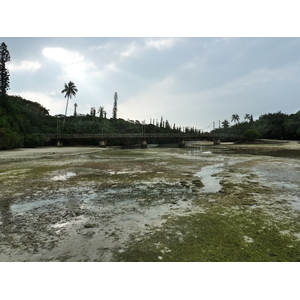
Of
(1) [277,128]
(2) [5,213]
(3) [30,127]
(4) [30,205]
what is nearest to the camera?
(2) [5,213]

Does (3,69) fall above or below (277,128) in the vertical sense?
above

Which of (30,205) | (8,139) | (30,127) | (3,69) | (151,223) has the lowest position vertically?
(30,205)

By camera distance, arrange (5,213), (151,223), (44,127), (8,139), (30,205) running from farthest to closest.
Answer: (44,127), (8,139), (30,205), (5,213), (151,223)

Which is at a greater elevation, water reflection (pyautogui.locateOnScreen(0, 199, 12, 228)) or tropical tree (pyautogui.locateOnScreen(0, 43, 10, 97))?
tropical tree (pyautogui.locateOnScreen(0, 43, 10, 97))

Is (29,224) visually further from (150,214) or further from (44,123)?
(44,123)

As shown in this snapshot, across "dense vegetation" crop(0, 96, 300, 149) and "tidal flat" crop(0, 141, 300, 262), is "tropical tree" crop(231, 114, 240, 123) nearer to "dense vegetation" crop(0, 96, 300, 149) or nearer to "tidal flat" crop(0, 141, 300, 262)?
"dense vegetation" crop(0, 96, 300, 149)

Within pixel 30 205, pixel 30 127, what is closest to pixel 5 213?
pixel 30 205

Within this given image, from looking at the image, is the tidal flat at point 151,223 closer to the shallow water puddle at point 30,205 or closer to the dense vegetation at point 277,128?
the shallow water puddle at point 30,205

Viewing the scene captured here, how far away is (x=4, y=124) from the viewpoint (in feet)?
128

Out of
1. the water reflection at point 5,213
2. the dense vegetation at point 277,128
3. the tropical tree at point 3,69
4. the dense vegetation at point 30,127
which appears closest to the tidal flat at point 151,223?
the water reflection at point 5,213

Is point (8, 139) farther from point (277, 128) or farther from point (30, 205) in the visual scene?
point (277, 128)

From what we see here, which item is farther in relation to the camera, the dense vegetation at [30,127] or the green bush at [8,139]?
the dense vegetation at [30,127]

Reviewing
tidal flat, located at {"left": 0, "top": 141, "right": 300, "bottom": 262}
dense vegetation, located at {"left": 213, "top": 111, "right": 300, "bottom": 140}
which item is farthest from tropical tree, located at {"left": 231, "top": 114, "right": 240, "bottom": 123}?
tidal flat, located at {"left": 0, "top": 141, "right": 300, "bottom": 262}

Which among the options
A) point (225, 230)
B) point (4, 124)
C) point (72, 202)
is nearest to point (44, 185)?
point (72, 202)
